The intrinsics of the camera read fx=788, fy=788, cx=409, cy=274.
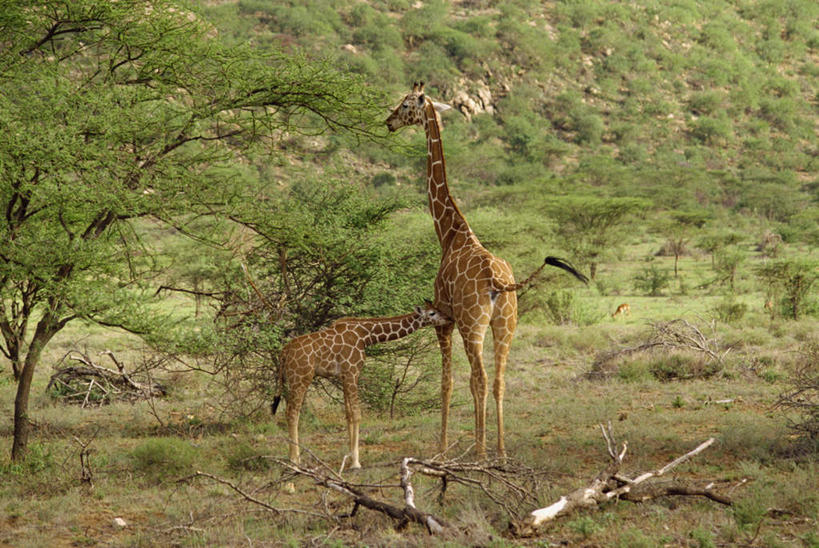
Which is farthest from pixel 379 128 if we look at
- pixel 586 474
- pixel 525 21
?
pixel 525 21

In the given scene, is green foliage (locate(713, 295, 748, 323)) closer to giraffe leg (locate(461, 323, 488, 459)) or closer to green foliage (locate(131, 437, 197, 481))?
giraffe leg (locate(461, 323, 488, 459))

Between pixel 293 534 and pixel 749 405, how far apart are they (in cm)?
662

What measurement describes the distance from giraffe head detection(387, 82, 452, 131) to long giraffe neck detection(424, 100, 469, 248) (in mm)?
52

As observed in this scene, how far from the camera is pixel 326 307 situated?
391 inches

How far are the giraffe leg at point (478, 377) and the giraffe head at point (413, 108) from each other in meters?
2.30

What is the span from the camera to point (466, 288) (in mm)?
7266

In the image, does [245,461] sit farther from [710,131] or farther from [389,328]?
[710,131]

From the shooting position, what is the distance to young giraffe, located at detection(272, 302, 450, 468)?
7523 millimetres

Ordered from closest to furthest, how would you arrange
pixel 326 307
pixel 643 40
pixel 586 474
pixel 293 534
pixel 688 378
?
pixel 293 534 → pixel 586 474 → pixel 326 307 → pixel 688 378 → pixel 643 40

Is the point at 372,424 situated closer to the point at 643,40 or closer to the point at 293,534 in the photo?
the point at 293,534

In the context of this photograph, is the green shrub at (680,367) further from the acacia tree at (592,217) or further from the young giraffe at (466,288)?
the acacia tree at (592,217)

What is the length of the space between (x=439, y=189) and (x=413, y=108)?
0.88m

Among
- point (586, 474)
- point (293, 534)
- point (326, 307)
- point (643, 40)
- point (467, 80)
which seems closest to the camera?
point (293, 534)

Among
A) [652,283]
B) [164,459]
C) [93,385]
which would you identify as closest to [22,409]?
Answer: [164,459]
